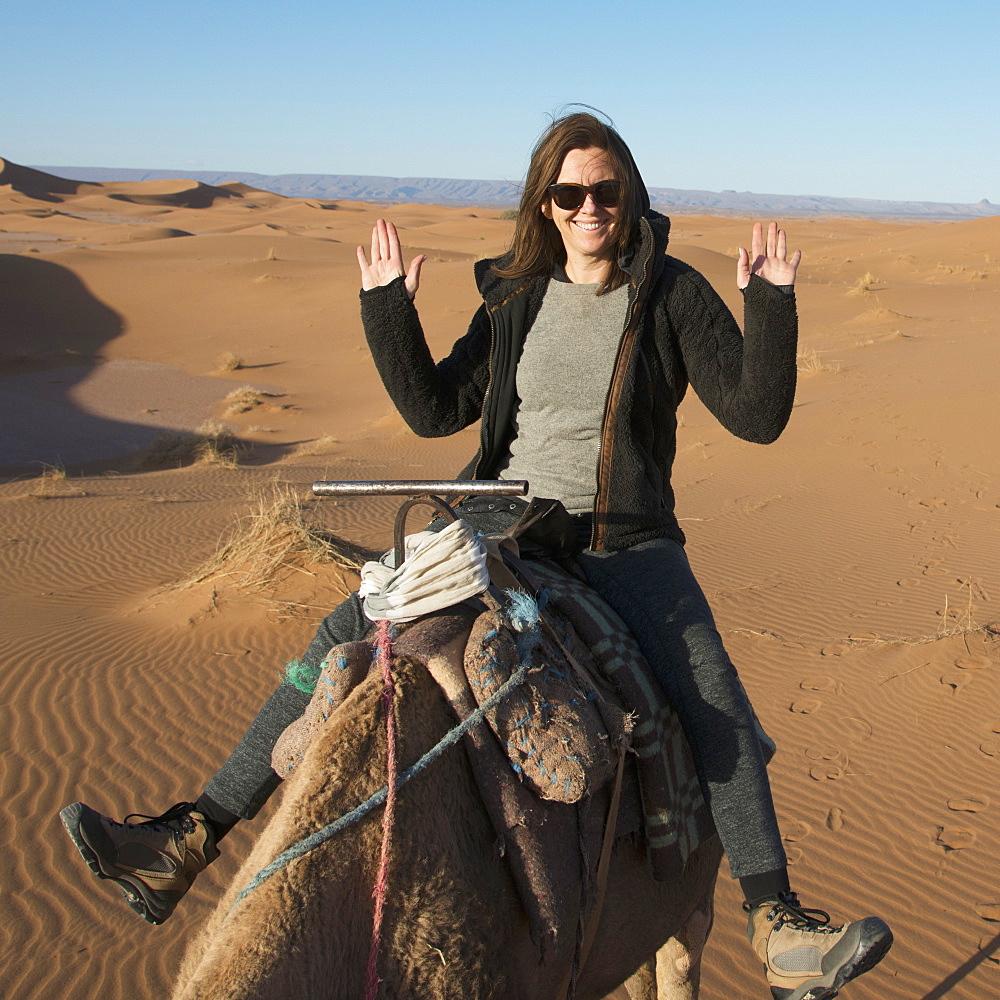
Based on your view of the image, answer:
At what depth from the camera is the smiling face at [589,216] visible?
110 inches

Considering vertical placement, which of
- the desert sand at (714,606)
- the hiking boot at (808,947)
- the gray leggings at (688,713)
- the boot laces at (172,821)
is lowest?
the desert sand at (714,606)

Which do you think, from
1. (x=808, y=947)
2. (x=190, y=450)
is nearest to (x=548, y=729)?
(x=808, y=947)

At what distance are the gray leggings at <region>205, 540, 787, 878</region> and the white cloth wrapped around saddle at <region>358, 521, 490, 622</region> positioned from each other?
0.26 m

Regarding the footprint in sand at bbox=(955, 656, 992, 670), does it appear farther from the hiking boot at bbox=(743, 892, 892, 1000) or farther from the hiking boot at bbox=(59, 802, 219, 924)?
the hiking boot at bbox=(59, 802, 219, 924)

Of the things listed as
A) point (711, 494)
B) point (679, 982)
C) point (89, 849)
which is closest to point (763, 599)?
point (711, 494)

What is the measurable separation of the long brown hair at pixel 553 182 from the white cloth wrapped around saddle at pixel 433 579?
1161 mm

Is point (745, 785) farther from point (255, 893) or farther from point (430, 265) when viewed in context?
point (430, 265)

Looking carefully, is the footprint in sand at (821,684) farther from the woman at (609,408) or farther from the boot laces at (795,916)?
the boot laces at (795,916)

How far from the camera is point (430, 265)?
35906mm

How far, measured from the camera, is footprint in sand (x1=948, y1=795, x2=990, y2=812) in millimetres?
5516

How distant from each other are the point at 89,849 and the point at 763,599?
25.2 ft

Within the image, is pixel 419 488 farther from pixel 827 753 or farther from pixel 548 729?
pixel 827 753

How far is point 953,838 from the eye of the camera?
527 centimetres

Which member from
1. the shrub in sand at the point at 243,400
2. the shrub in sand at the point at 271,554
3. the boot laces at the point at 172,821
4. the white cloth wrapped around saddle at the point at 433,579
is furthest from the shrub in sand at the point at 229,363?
the white cloth wrapped around saddle at the point at 433,579
